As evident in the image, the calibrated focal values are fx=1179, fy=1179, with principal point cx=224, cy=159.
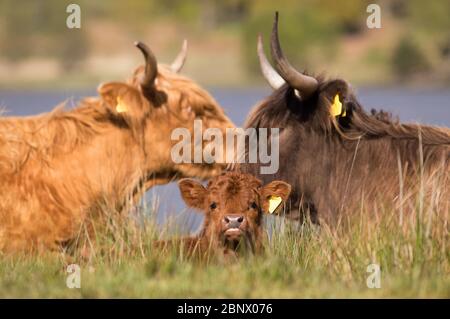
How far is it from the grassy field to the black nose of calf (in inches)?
7.9

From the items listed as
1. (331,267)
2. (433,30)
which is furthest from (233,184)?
(433,30)

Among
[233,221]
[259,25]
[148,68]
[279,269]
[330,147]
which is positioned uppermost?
[259,25]

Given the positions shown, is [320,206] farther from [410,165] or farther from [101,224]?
[101,224]

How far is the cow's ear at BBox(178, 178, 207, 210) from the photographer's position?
704 cm

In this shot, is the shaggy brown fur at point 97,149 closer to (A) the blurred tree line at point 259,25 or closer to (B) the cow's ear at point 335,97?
(B) the cow's ear at point 335,97

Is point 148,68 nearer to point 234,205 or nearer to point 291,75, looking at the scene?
point 291,75

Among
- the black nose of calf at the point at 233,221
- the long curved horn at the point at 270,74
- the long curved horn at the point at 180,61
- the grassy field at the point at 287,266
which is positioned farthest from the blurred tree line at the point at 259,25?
the black nose of calf at the point at 233,221

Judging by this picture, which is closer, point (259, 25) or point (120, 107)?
point (120, 107)

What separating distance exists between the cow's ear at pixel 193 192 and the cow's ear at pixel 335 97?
52.1 inches

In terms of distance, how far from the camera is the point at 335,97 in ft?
26.1

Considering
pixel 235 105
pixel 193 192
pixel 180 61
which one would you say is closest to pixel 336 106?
pixel 193 192

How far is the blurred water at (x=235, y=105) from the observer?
862 cm

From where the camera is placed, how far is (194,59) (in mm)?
61531

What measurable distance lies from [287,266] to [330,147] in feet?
5.69
